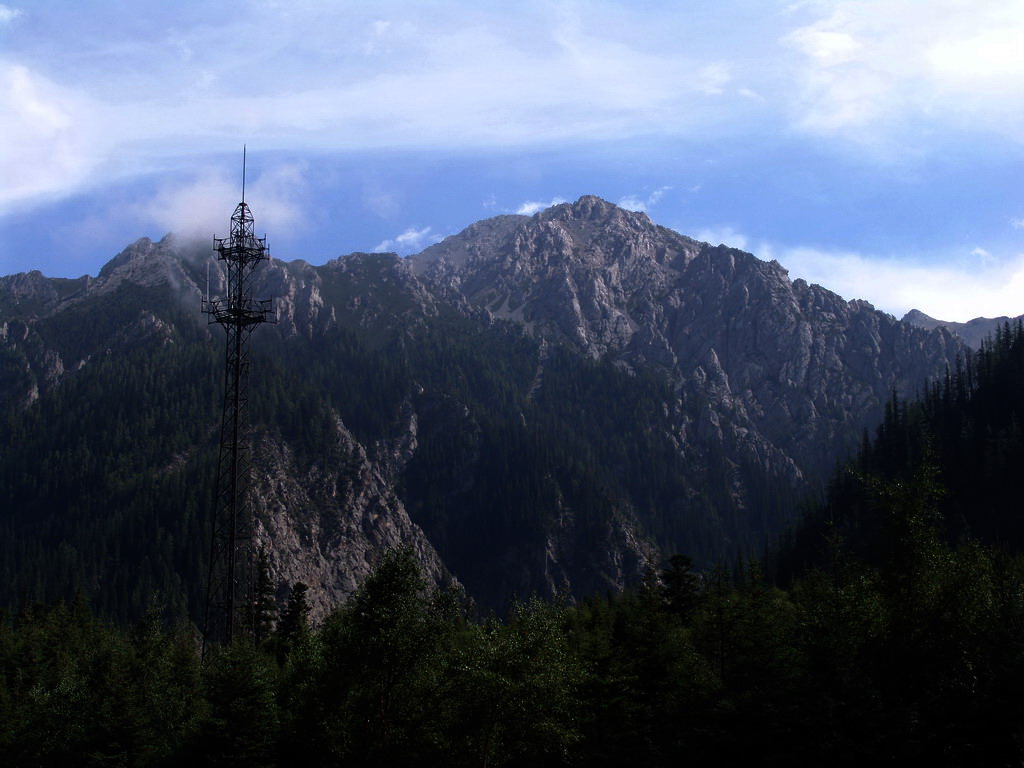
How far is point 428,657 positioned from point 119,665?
117 ft

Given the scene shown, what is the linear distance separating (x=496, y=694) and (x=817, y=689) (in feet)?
54.2

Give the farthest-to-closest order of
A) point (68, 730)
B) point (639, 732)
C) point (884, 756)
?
point (68, 730) → point (639, 732) → point (884, 756)

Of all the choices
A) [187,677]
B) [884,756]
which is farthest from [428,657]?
[187,677]

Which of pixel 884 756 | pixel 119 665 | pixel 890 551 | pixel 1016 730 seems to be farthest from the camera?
pixel 119 665

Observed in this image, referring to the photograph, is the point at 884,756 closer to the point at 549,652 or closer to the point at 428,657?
the point at 549,652

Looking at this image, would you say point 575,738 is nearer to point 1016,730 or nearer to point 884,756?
point 884,756

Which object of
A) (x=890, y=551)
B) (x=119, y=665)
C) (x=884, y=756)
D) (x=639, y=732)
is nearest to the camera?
(x=884, y=756)

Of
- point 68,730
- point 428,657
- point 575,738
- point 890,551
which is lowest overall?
point 68,730

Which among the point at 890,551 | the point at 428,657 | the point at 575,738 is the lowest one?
the point at 575,738

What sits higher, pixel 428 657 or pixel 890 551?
pixel 890 551

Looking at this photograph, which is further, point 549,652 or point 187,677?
point 187,677

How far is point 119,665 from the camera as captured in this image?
72.8m

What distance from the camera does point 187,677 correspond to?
74875mm

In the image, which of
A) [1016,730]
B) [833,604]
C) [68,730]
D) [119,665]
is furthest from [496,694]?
[119,665]
